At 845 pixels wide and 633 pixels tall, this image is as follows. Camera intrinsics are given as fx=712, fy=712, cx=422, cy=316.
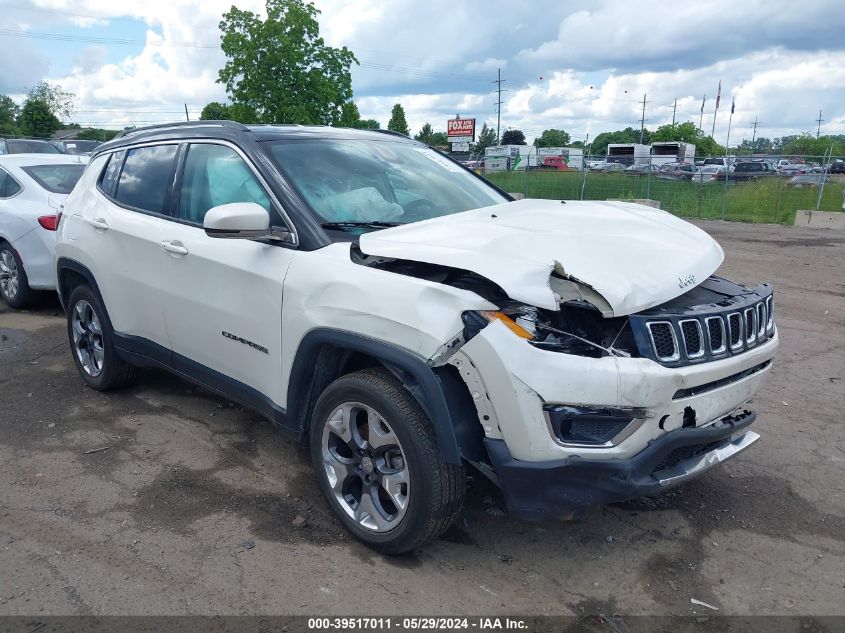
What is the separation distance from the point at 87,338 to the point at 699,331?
14.3 ft

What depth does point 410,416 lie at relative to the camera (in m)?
2.92

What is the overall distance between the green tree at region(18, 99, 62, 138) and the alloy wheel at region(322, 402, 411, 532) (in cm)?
6237

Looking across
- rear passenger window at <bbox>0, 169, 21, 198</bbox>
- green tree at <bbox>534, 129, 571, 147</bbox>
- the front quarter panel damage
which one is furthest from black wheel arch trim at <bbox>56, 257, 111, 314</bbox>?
green tree at <bbox>534, 129, 571, 147</bbox>

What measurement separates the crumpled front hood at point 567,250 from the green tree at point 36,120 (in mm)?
62400

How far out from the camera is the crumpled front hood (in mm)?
2756

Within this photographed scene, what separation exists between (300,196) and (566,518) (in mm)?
1986

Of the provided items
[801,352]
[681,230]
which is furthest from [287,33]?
[681,230]

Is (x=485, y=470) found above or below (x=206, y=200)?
below

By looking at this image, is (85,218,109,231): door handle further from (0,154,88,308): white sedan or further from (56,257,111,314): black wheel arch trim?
(0,154,88,308): white sedan

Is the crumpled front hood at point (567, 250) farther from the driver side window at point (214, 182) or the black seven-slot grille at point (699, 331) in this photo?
the driver side window at point (214, 182)

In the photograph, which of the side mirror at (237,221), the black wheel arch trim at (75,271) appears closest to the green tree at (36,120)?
the black wheel arch trim at (75,271)

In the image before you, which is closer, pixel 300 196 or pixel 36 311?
pixel 300 196

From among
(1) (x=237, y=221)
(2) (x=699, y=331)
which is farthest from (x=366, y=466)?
(2) (x=699, y=331)

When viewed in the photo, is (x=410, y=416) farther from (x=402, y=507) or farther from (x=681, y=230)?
(x=681, y=230)
